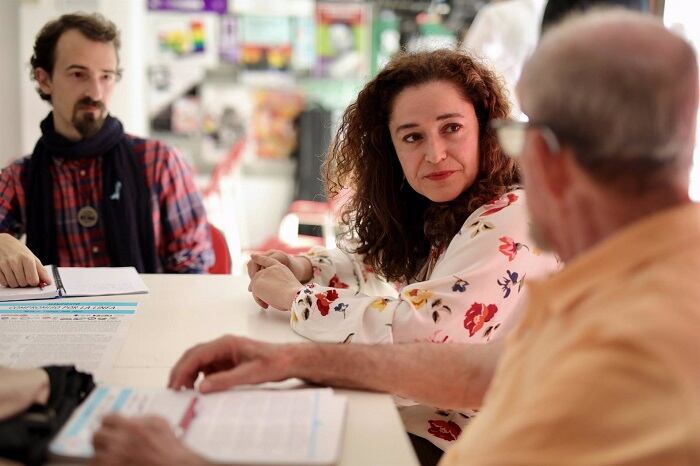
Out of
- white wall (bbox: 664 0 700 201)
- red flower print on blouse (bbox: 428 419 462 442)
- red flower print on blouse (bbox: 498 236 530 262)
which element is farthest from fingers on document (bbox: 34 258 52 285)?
white wall (bbox: 664 0 700 201)

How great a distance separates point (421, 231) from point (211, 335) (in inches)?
25.8

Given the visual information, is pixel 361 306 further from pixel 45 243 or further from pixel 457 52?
pixel 45 243

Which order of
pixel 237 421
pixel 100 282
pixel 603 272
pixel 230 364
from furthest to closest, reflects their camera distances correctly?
pixel 100 282
pixel 230 364
pixel 237 421
pixel 603 272

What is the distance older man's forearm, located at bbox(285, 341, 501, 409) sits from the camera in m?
1.22

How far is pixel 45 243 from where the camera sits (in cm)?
240

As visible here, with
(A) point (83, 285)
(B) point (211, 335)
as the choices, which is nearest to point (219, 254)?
(A) point (83, 285)

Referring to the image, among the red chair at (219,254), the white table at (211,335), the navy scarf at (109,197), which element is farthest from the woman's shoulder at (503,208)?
the navy scarf at (109,197)

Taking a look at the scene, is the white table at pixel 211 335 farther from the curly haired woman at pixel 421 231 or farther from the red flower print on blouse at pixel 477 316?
the red flower print on blouse at pixel 477 316

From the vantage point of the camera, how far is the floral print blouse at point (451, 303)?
4.66ft

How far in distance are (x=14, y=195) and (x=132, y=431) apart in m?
1.78

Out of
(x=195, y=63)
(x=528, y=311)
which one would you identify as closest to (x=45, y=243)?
(x=528, y=311)

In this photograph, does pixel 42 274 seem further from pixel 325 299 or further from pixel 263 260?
pixel 325 299

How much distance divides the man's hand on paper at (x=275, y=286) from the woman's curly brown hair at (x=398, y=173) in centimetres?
29

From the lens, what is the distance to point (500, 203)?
158 centimetres
